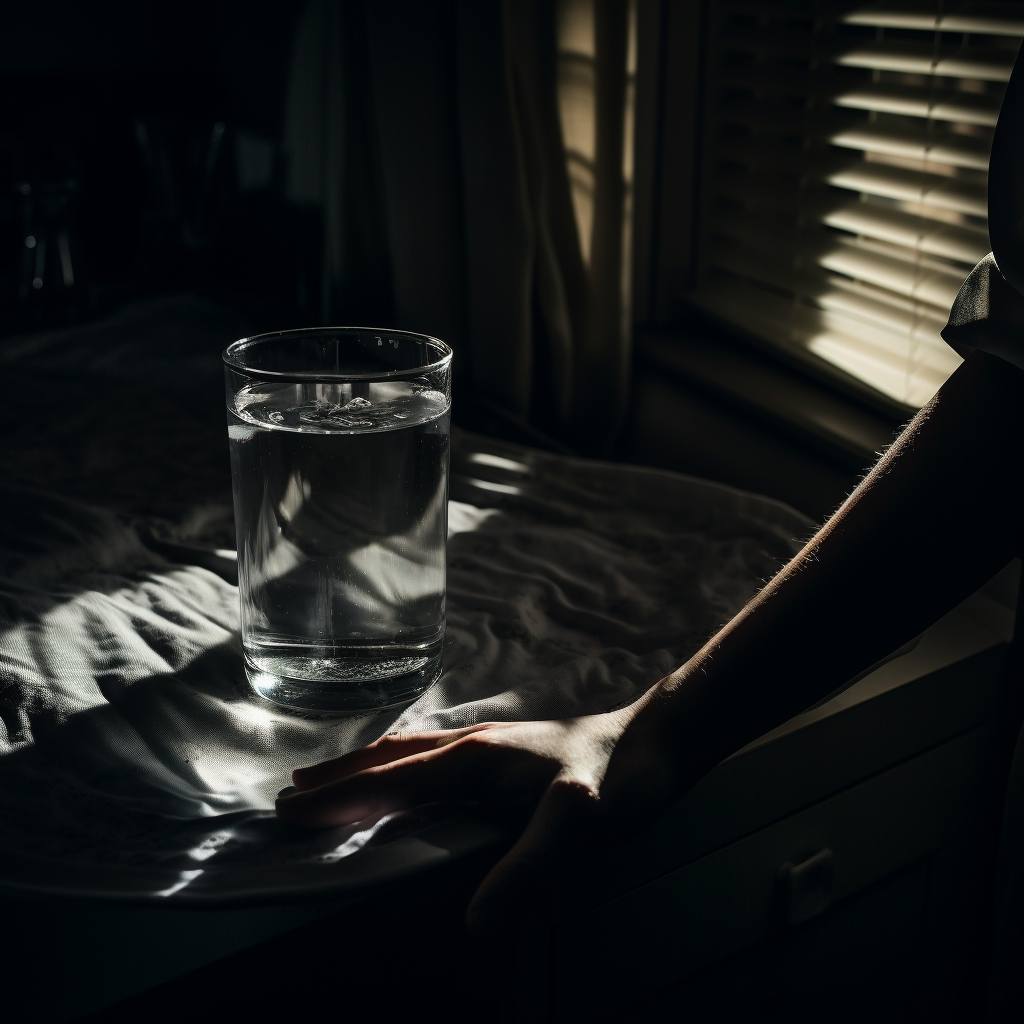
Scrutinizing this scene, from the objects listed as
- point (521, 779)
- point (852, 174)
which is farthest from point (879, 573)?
point (852, 174)

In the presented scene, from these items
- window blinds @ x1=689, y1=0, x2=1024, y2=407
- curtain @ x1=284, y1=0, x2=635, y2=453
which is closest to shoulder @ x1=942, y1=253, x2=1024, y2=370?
window blinds @ x1=689, y1=0, x2=1024, y2=407

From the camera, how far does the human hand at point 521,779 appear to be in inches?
23.0

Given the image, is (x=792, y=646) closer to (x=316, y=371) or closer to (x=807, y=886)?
(x=807, y=886)

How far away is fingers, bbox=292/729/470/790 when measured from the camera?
624mm

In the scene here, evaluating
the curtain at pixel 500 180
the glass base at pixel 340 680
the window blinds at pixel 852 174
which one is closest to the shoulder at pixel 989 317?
the glass base at pixel 340 680

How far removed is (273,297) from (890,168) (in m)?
1.35

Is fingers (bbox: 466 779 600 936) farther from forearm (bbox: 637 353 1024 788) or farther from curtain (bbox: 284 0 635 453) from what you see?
curtain (bbox: 284 0 635 453)

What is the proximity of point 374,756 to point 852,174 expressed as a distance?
39.6 inches

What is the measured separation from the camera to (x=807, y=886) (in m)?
0.78

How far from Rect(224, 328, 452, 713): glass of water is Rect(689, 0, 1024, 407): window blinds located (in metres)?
0.72

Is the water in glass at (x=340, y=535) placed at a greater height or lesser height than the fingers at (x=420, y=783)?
greater

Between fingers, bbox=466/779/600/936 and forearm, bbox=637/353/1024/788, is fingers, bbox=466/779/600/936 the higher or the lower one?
the lower one

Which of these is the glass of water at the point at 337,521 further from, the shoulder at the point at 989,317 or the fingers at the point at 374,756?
the shoulder at the point at 989,317

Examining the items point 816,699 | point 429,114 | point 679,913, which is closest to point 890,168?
point 429,114
